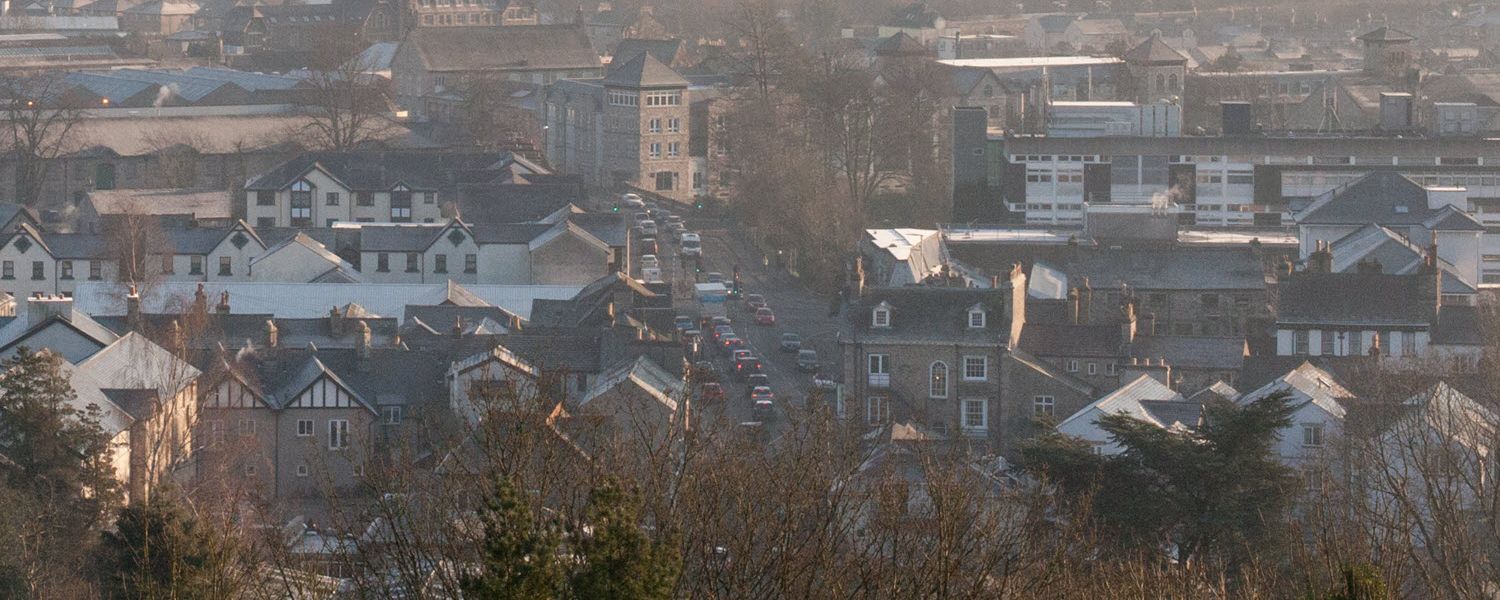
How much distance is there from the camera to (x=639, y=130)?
5247 centimetres

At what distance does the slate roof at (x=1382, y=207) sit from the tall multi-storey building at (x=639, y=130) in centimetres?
1615

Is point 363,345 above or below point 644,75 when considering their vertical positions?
below

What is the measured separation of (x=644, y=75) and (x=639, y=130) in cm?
120

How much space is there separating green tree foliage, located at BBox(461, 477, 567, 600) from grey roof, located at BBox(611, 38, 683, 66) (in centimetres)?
5108

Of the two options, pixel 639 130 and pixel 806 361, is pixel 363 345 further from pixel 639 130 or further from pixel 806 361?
pixel 639 130

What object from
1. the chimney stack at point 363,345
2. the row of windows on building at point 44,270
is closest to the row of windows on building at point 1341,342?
the chimney stack at point 363,345

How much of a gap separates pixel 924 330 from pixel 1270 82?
33.0 metres

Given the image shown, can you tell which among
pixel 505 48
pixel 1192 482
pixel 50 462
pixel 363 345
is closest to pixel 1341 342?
pixel 1192 482

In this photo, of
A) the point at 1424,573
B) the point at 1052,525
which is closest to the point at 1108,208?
the point at 1052,525

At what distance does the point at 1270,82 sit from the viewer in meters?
60.5

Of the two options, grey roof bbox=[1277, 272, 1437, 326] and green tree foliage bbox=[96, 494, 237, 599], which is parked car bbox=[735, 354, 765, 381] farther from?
green tree foliage bbox=[96, 494, 237, 599]

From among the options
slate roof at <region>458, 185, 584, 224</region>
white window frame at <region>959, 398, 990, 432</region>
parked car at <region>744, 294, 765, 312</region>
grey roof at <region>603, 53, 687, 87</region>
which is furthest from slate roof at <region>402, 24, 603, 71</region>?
white window frame at <region>959, 398, 990, 432</region>

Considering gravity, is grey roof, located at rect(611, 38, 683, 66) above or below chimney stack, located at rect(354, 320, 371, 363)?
above

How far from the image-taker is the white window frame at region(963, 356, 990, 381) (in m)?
29.0
